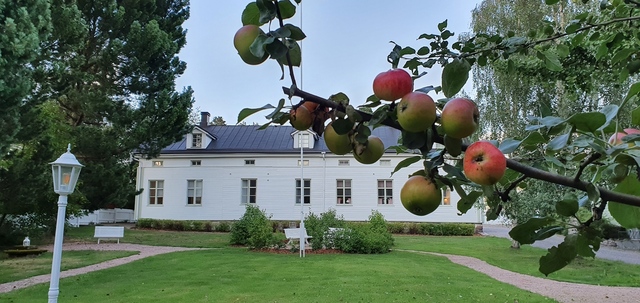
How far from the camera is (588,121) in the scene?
847 mm

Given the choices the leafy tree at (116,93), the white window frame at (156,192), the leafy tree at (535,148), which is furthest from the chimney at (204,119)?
the leafy tree at (535,148)

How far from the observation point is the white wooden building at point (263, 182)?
24.4 m

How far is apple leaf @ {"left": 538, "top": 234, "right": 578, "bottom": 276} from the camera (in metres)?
1.12

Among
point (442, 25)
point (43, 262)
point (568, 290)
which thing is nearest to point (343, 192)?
point (43, 262)

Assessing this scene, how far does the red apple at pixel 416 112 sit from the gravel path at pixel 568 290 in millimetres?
7638

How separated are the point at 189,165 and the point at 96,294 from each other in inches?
731

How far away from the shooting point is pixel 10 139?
9391 millimetres

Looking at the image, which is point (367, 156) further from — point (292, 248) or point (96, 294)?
point (292, 248)

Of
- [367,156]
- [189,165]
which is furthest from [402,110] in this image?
[189,165]

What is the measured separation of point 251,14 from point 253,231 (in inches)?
564

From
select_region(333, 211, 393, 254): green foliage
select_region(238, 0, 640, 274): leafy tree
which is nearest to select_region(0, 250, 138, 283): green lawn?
select_region(333, 211, 393, 254): green foliage

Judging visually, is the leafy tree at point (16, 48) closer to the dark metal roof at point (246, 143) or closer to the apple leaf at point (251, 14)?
the apple leaf at point (251, 14)

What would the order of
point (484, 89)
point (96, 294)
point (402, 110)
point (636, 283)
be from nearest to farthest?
point (402, 110) < point (96, 294) < point (636, 283) < point (484, 89)

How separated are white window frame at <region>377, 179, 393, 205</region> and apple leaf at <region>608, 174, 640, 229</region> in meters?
23.4
